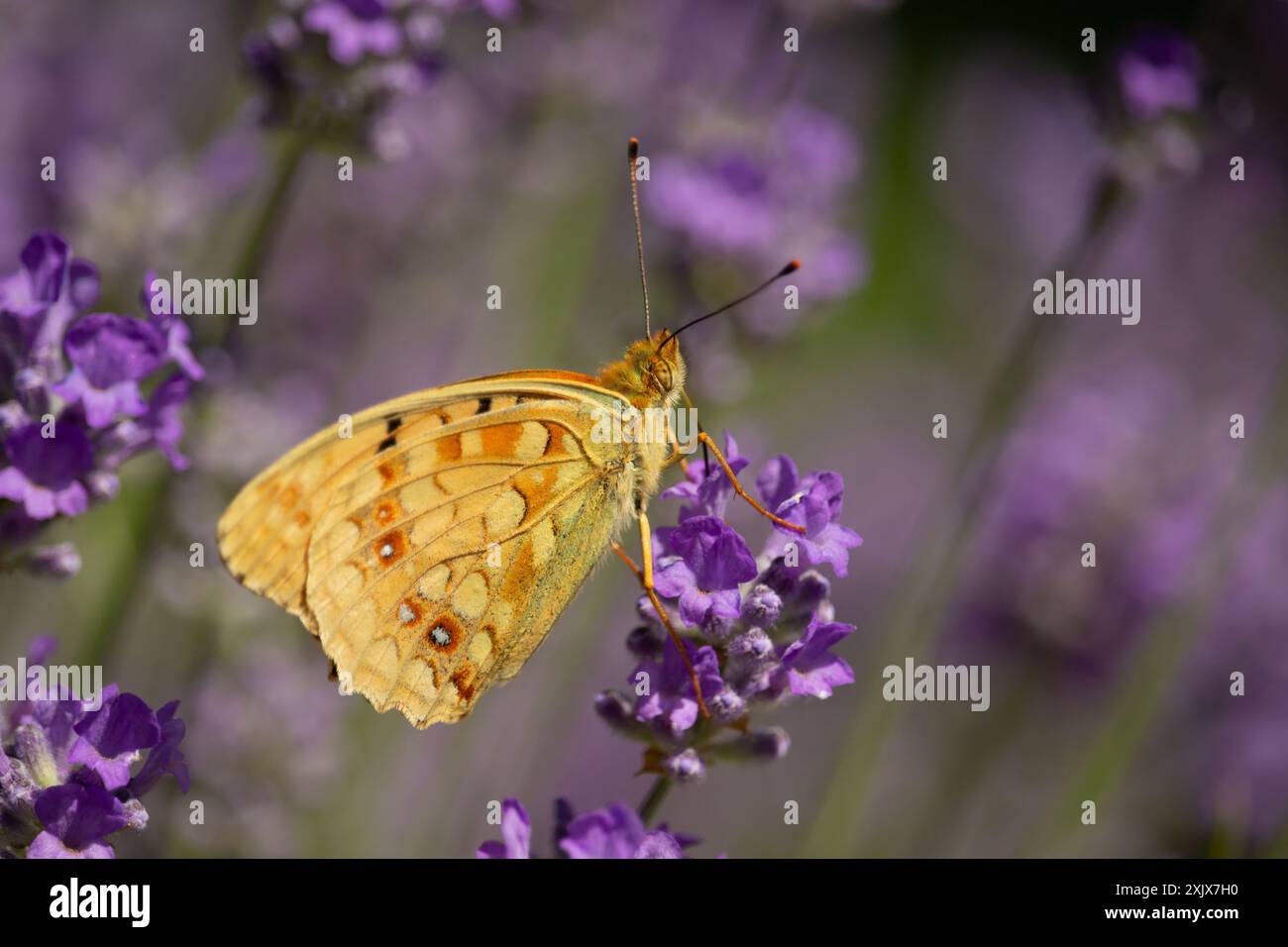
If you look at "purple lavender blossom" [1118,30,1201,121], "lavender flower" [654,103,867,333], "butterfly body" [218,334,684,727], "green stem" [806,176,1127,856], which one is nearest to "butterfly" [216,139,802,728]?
"butterfly body" [218,334,684,727]

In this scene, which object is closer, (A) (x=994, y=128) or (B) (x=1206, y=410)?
(B) (x=1206, y=410)

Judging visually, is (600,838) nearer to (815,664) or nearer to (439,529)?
(815,664)

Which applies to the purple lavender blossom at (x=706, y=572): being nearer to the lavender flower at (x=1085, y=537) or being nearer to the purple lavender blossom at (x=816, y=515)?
the purple lavender blossom at (x=816, y=515)

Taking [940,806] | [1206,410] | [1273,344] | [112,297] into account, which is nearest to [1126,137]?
[1206,410]

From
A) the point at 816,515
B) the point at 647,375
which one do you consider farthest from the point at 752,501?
the point at 647,375

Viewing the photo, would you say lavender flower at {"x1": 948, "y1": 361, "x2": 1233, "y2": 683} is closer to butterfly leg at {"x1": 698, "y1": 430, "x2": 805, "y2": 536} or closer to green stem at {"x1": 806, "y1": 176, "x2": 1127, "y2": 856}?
green stem at {"x1": 806, "y1": 176, "x2": 1127, "y2": 856}
